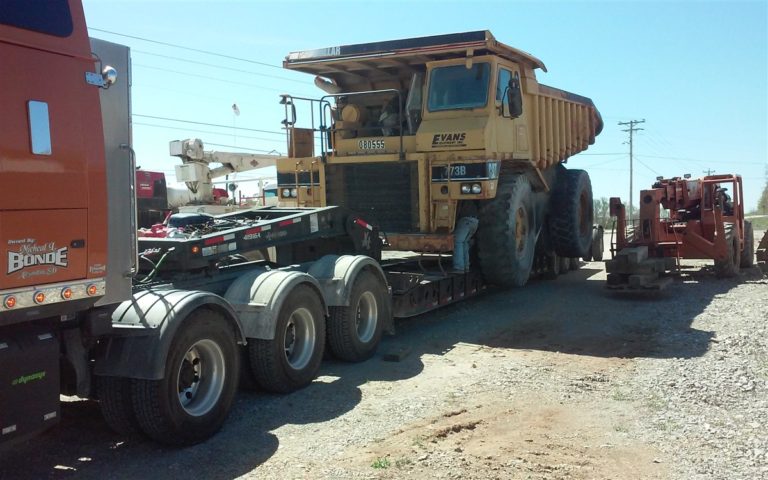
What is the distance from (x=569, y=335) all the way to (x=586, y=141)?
6.98 meters

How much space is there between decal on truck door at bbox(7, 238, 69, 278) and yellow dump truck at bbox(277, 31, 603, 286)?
19.3 feet

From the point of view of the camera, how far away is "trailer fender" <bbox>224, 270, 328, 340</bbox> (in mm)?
5918

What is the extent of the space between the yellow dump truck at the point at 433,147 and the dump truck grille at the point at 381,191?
0.05ft

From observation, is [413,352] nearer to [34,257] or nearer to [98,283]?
[98,283]

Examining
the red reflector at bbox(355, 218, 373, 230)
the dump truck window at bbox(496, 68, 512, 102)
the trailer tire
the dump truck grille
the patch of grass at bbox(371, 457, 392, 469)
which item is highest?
the dump truck window at bbox(496, 68, 512, 102)

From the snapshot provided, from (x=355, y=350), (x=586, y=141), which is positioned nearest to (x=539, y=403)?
(x=355, y=350)

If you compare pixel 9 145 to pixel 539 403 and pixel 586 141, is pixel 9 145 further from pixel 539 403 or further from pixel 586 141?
pixel 586 141

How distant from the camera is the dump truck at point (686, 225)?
12.8 m

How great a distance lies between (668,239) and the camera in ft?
43.5

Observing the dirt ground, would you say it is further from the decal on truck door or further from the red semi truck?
the decal on truck door

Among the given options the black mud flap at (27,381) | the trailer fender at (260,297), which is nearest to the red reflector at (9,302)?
the black mud flap at (27,381)

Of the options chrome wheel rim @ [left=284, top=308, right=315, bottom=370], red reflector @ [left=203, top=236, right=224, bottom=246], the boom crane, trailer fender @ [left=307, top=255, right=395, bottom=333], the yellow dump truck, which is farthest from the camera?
the boom crane

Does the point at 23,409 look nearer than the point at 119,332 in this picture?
Yes

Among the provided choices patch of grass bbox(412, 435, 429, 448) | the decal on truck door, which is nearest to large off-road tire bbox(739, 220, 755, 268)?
patch of grass bbox(412, 435, 429, 448)
